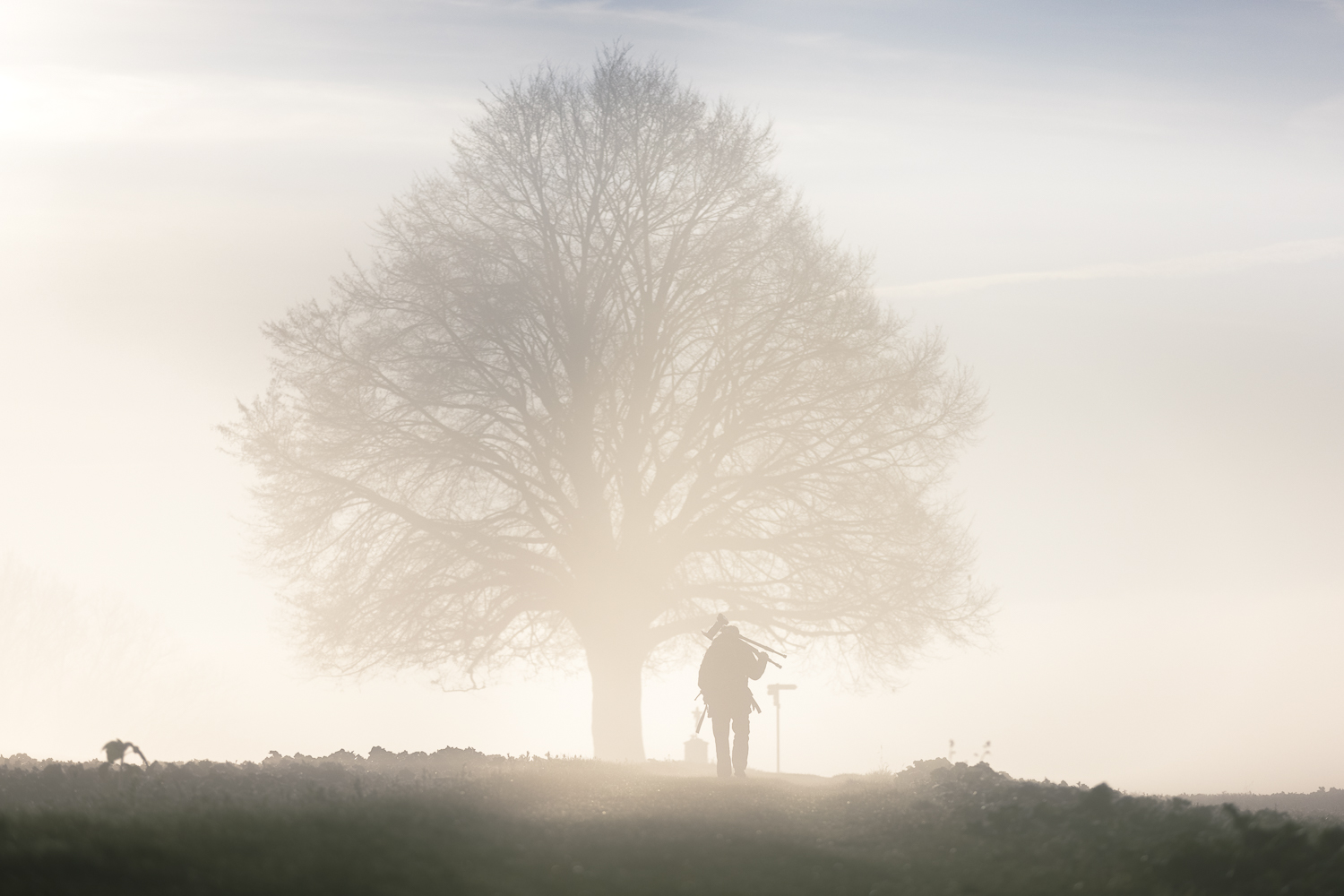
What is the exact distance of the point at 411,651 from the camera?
957 inches

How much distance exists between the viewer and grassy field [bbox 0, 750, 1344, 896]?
834 centimetres

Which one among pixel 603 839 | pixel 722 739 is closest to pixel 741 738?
pixel 722 739

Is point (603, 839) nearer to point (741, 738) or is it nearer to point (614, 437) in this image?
point (741, 738)

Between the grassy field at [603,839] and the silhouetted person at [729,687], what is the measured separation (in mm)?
3919

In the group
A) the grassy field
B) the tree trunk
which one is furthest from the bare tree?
the grassy field

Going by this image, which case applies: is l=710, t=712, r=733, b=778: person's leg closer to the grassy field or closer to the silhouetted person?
the silhouetted person

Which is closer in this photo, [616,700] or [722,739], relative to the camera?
[722,739]

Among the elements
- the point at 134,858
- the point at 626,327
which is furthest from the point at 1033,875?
the point at 626,327

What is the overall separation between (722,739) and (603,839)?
8713mm

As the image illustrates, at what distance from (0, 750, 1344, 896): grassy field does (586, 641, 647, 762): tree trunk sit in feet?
31.1

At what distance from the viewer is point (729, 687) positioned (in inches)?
765

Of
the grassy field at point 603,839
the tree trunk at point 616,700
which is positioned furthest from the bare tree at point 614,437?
the grassy field at point 603,839

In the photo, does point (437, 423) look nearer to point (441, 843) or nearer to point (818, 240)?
point (818, 240)

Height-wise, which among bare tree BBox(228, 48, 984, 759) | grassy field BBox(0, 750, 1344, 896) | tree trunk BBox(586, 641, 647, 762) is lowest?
grassy field BBox(0, 750, 1344, 896)
